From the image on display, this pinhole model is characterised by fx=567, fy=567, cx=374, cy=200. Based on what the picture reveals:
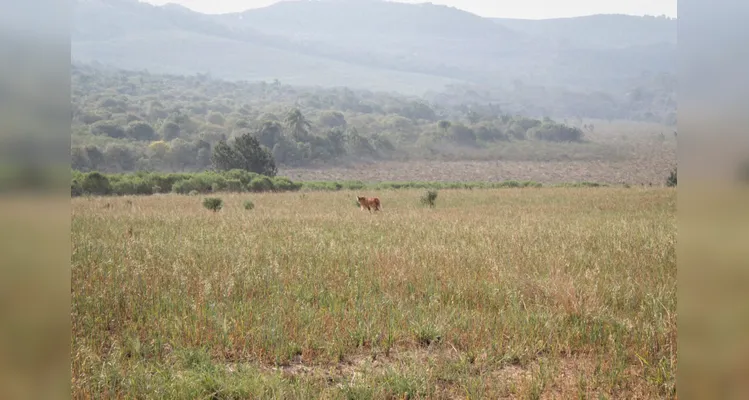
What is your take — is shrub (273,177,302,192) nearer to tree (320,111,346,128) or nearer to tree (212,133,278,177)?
tree (212,133,278,177)

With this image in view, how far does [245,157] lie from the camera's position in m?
56.0

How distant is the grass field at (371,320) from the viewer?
3691 millimetres

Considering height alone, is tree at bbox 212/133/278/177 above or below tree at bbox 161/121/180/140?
below

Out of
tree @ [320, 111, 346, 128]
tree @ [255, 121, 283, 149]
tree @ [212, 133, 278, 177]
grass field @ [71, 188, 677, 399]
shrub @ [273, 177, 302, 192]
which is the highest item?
tree @ [320, 111, 346, 128]

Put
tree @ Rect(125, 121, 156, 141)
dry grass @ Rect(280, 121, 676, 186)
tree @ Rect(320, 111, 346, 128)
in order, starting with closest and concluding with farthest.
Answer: dry grass @ Rect(280, 121, 676, 186)
tree @ Rect(125, 121, 156, 141)
tree @ Rect(320, 111, 346, 128)

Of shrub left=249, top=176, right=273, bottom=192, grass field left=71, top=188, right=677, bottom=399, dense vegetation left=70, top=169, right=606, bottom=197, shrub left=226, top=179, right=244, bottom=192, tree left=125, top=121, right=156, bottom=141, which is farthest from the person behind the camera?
tree left=125, top=121, right=156, bottom=141

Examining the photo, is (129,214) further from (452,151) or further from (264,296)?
(452,151)

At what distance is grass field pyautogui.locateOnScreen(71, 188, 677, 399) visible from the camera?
12.1 ft

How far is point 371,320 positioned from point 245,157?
5285 centimetres

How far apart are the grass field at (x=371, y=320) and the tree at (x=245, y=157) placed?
156 ft

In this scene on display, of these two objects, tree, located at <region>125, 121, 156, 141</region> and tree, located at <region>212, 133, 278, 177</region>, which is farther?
tree, located at <region>125, 121, 156, 141</region>

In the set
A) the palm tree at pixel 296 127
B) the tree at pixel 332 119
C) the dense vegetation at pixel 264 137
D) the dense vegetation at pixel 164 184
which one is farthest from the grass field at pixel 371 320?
the tree at pixel 332 119

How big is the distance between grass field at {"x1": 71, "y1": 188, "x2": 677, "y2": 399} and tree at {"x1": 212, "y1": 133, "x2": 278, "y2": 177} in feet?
156

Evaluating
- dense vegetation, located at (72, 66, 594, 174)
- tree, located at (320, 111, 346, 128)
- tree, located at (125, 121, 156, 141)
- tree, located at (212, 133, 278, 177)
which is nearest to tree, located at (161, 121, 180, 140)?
dense vegetation, located at (72, 66, 594, 174)
